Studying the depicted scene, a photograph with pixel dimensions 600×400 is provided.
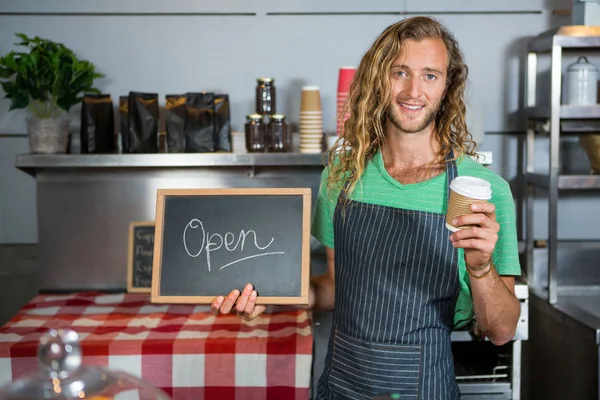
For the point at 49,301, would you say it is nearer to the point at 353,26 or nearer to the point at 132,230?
the point at 132,230

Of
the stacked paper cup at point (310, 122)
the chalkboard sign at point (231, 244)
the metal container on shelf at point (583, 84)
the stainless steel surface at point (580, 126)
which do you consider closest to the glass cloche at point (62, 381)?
the chalkboard sign at point (231, 244)

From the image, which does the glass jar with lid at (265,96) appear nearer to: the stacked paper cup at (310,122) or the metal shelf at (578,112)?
the stacked paper cup at (310,122)

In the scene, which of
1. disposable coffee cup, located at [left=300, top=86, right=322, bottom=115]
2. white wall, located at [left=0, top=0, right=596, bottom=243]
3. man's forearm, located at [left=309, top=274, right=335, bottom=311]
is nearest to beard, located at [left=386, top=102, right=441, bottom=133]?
man's forearm, located at [left=309, top=274, right=335, bottom=311]

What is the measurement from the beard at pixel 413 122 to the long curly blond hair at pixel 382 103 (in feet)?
0.10

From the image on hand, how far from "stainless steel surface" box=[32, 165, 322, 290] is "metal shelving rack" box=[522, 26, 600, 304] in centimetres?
86

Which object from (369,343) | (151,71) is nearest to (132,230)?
(151,71)

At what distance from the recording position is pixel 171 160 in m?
2.61

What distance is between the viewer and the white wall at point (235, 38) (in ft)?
9.57

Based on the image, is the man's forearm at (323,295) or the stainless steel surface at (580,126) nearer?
the man's forearm at (323,295)

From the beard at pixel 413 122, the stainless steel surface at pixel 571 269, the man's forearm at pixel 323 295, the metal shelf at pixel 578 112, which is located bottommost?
the stainless steel surface at pixel 571 269

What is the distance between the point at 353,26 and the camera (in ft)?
9.67

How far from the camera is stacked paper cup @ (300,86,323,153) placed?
2.67 metres

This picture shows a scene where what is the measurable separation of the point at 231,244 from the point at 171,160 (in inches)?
39.7

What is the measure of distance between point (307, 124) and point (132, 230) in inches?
30.3
